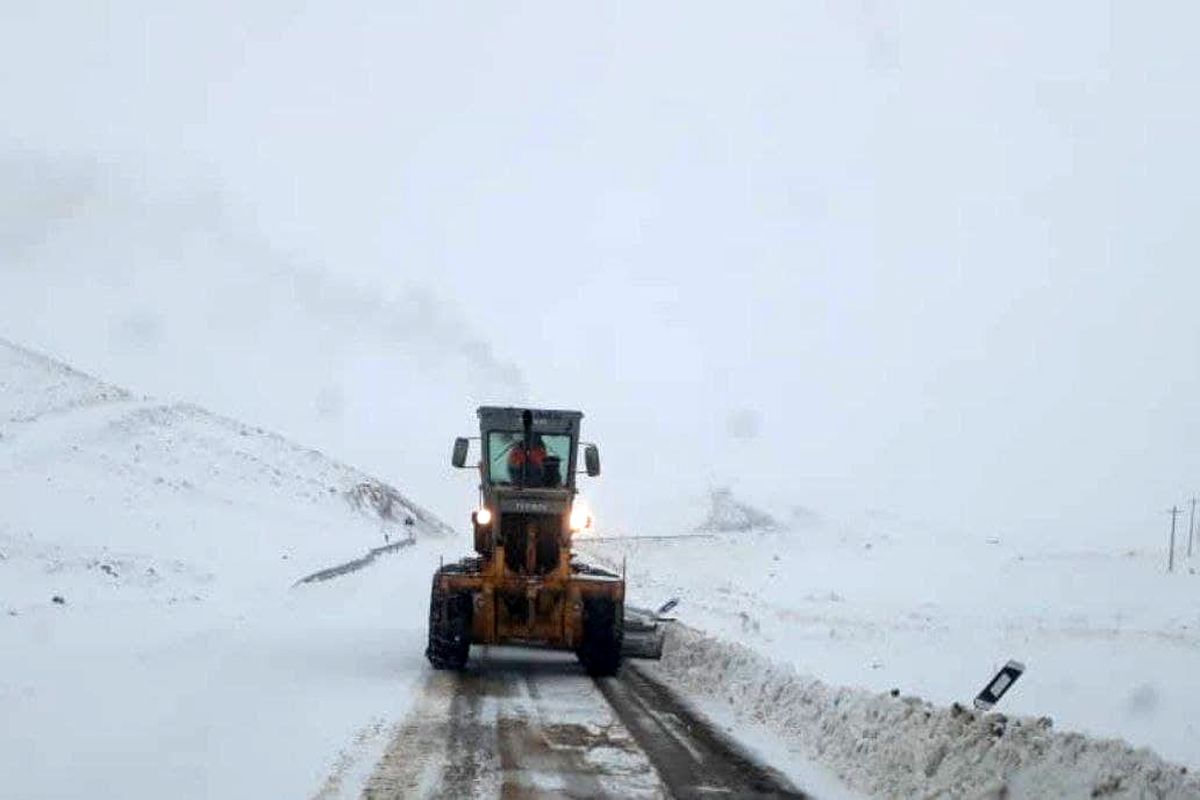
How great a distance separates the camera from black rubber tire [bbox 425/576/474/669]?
16734 mm

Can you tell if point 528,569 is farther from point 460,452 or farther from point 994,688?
point 994,688

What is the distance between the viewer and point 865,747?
10625mm

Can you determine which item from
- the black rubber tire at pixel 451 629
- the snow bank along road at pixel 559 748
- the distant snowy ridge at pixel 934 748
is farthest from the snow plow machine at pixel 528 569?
the distant snowy ridge at pixel 934 748

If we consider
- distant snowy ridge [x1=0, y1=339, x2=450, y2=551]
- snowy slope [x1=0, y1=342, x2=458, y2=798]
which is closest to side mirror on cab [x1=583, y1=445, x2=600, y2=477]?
snowy slope [x1=0, y1=342, x2=458, y2=798]

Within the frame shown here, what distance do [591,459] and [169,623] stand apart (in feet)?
23.9

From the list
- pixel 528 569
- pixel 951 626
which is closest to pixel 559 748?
pixel 528 569

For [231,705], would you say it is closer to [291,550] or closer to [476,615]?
[476,615]

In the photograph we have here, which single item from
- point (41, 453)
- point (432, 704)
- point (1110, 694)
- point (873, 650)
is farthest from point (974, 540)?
point (432, 704)

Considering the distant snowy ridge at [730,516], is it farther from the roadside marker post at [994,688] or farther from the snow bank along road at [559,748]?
the roadside marker post at [994,688]

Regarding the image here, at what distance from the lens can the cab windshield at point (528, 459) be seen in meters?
18.2

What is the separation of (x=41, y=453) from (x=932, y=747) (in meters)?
43.2

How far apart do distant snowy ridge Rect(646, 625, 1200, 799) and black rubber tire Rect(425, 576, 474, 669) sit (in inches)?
144

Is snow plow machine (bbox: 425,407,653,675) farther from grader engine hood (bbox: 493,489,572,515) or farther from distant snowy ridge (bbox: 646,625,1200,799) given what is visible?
distant snowy ridge (bbox: 646,625,1200,799)

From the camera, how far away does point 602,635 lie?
17000mm
